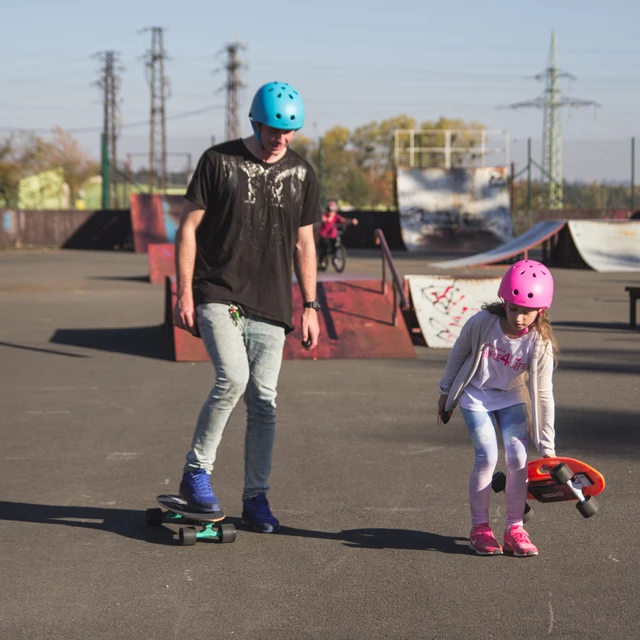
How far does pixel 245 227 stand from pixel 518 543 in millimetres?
1880

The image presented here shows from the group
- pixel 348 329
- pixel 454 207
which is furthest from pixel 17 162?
pixel 348 329

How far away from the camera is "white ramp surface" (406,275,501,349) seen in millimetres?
12289

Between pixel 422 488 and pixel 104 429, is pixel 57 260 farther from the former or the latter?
pixel 422 488

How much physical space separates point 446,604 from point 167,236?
Answer: 34.2 meters

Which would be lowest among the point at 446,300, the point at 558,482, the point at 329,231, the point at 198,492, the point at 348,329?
the point at 198,492

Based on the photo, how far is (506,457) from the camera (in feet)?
14.9

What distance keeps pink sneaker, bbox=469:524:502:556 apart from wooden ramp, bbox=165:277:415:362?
20.7 ft

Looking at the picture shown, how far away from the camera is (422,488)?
5801mm

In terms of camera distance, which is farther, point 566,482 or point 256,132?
point 256,132

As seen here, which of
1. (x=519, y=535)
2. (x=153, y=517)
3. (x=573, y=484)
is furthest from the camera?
(x=153, y=517)

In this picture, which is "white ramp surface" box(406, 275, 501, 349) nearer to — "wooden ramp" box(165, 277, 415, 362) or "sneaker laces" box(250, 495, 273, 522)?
"wooden ramp" box(165, 277, 415, 362)

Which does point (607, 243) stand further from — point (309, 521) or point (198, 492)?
point (198, 492)

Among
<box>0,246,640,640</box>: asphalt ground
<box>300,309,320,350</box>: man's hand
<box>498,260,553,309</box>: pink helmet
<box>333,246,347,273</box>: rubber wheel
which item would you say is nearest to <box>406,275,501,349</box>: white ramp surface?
<box>0,246,640,640</box>: asphalt ground

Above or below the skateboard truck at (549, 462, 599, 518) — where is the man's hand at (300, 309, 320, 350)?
above
